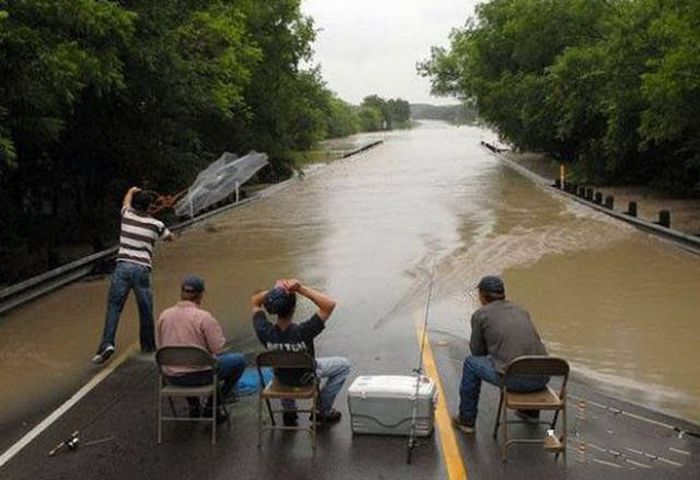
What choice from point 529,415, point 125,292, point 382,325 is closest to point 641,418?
point 529,415

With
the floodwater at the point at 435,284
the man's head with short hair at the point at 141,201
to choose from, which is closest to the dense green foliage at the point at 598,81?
the floodwater at the point at 435,284

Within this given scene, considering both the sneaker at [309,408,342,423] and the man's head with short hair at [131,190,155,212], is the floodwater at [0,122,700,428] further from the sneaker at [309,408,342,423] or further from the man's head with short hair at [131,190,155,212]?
the sneaker at [309,408,342,423]

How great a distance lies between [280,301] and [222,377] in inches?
42.8

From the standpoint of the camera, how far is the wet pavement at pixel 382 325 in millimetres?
7093

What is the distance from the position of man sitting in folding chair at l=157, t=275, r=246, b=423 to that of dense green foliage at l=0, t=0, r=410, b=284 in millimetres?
4684

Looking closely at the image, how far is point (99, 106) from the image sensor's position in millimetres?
21562

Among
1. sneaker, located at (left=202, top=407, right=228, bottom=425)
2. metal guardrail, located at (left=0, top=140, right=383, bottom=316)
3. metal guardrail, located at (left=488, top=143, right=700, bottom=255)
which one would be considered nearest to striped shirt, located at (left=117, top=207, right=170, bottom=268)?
sneaker, located at (left=202, top=407, right=228, bottom=425)

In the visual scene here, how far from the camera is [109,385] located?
369 inches

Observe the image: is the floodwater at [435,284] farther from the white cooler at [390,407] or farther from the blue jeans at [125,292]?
the white cooler at [390,407]

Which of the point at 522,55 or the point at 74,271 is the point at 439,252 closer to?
the point at 74,271

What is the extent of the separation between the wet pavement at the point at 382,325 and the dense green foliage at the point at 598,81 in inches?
137

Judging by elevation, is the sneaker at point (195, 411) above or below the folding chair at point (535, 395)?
below

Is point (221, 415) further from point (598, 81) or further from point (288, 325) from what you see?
point (598, 81)

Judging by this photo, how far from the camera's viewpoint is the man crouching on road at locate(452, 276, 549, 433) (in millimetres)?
7211
